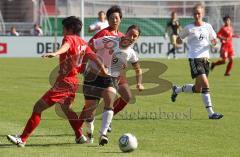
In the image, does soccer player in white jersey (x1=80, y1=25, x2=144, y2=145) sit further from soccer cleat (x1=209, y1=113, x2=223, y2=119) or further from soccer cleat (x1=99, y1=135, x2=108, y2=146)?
soccer cleat (x1=209, y1=113, x2=223, y2=119)

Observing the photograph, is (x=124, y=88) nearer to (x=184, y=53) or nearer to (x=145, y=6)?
(x=184, y=53)

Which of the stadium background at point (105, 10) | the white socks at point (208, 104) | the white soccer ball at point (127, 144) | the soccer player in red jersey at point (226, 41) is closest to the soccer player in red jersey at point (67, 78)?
the white soccer ball at point (127, 144)

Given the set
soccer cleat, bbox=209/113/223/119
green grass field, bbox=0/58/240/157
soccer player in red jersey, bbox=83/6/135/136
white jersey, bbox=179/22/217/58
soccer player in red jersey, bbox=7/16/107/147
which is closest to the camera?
green grass field, bbox=0/58/240/157

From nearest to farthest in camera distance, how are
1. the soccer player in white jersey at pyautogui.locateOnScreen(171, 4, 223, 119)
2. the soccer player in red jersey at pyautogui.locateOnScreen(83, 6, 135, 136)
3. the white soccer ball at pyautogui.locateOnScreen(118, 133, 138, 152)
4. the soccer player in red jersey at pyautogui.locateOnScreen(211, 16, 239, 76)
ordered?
1. the white soccer ball at pyautogui.locateOnScreen(118, 133, 138, 152)
2. the soccer player in red jersey at pyautogui.locateOnScreen(83, 6, 135, 136)
3. the soccer player in white jersey at pyautogui.locateOnScreen(171, 4, 223, 119)
4. the soccer player in red jersey at pyautogui.locateOnScreen(211, 16, 239, 76)

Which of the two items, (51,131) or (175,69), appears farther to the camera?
(175,69)

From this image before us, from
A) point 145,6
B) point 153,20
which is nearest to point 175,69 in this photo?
point 153,20

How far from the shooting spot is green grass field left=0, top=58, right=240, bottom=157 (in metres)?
10.2

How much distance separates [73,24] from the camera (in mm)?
10602

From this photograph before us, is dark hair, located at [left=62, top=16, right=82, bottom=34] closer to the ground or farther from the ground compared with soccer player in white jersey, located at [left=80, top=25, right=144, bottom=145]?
farther from the ground

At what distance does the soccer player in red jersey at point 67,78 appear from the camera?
10.5 metres

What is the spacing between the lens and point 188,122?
13727 millimetres

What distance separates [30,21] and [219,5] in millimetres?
12576

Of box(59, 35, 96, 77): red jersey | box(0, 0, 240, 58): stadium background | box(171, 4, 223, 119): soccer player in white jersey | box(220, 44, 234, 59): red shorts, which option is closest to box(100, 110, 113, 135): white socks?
box(59, 35, 96, 77): red jersey

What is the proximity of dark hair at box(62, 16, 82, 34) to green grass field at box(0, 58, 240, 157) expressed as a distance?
5.59 feet
